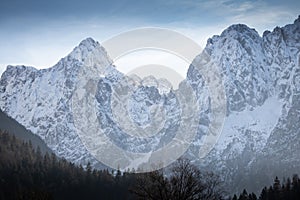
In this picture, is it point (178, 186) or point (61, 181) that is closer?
point (178, 186)

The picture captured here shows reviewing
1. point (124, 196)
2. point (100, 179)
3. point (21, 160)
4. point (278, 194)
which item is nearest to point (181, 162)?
point (278, 194)

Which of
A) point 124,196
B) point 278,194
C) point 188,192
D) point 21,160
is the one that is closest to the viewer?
point 188,192

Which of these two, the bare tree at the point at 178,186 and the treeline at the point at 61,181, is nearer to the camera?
the bare tree at the point at 178,186

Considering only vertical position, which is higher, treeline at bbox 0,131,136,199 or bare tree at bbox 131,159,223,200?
treeline at bbox 0,131,136,199

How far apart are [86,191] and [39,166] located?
963 inches

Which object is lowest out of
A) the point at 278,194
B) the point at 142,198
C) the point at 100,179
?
the point at 142,198

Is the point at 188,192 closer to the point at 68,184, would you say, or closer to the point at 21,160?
the point at 68,184

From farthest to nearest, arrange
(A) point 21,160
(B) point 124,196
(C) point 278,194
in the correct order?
(A) point 21,160 < (B) point 124,196 < (C) point 278,194

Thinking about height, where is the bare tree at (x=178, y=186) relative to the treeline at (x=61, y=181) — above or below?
below

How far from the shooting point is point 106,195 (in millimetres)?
172875

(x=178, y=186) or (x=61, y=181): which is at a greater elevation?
(x=61, y=181)

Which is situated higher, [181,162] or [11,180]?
[11,180]

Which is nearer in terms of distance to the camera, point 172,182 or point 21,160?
point 172,182

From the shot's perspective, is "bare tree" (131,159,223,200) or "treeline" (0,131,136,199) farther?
Answer: "treeline" (0,131,136,199)
